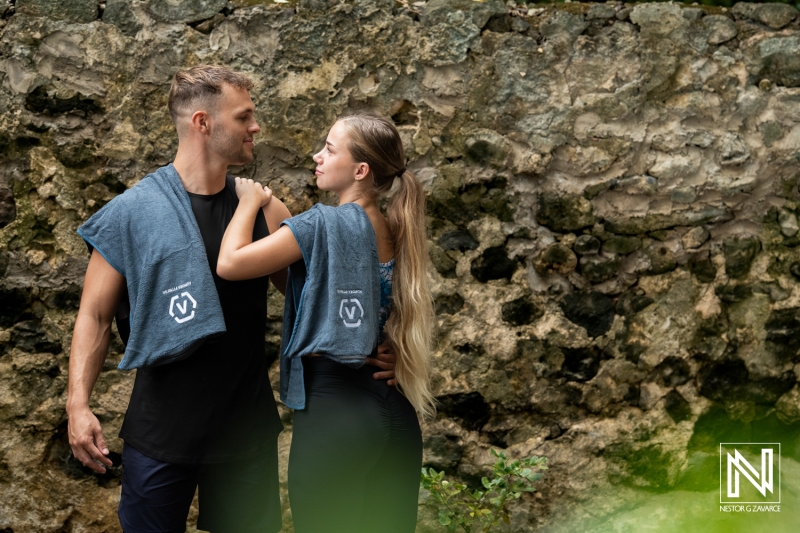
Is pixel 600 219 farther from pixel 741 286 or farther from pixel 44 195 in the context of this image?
pixel 44 195

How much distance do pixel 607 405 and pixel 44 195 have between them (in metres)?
2.45

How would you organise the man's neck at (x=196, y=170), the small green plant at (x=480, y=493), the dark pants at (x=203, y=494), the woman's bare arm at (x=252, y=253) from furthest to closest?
the small green plant at (x=480, y=493)
the man's neck at (x=196, y=170)
the dark pants at (x=203, y=494)
the woman's bare arm at (x=252, y=253)

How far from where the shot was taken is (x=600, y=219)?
11.0 feet

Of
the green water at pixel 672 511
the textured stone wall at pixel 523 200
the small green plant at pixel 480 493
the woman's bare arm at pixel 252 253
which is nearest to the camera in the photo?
the woman's bare arm at pixel 252 253

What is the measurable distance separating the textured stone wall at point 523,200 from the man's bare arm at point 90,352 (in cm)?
93

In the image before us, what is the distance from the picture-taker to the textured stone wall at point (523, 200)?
308cm

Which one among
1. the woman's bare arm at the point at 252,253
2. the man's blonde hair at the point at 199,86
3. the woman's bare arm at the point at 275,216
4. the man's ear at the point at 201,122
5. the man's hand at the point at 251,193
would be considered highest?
the man's blonde hair at the point at 199,86

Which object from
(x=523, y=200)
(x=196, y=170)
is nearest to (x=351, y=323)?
(x=196, y=170)

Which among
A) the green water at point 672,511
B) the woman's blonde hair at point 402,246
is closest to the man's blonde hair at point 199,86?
the woman's blonde hair at point 402,246

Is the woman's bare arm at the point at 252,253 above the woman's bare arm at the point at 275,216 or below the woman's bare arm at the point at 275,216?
below

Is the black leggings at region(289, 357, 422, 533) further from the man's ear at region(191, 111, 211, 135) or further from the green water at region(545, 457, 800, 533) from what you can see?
the green water at region(545, 457, 800, 533)

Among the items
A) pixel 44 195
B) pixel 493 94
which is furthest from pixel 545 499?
pixel 44 195

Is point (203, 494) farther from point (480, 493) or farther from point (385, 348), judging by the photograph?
point (480, 493)

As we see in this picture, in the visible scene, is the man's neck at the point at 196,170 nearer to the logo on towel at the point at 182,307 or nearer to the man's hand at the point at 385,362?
the logo on towel at the point at 182,307
